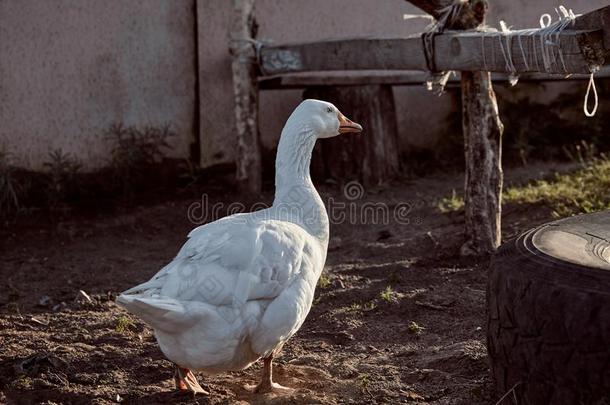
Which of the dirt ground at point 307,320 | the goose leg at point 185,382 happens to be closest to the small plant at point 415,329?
the dirt ground at point 307,320

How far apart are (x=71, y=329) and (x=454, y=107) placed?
5189 mm

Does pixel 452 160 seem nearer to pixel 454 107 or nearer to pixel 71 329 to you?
pixel 454 107

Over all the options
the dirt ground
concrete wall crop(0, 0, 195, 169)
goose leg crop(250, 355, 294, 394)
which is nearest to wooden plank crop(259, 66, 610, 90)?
concrete wall crop(0, 0, 195, 169)

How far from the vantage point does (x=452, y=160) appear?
8.98 metres

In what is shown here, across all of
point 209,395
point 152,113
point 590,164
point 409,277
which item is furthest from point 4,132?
point 590,164

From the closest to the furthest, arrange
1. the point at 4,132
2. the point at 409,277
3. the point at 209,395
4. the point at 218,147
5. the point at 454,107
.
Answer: the point at 209,395, the point at 409,277, the point at 4,132, the point at 218,147, the point at 454,107

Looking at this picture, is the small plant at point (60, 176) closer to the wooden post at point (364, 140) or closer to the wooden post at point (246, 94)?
the wooden post at point (246, 94)

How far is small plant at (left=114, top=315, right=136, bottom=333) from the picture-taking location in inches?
198

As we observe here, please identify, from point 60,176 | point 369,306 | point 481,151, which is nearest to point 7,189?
point 60,176

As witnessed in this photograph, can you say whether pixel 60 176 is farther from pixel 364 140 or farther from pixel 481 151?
pixel 481 151

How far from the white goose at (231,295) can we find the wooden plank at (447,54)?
1.58 m

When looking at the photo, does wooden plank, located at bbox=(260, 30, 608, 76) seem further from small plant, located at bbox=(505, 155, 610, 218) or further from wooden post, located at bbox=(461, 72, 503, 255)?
small plant, located at bbox=(505, 155, 610, 218)

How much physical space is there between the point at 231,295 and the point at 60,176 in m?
4.28

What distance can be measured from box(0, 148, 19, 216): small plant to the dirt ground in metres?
0.26
